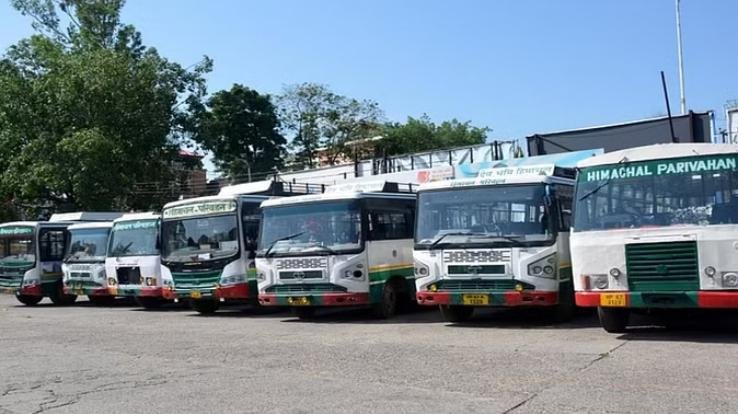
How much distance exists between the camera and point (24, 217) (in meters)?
39.9

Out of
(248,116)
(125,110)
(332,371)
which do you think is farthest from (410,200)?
(248,116)

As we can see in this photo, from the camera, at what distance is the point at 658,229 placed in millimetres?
10750

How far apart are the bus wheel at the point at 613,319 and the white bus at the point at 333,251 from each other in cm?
490

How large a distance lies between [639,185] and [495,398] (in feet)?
15.5

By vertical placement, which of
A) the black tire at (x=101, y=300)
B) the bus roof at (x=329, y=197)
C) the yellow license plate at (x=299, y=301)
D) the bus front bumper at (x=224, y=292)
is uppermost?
→ the bus roof at (x=329, y=197)

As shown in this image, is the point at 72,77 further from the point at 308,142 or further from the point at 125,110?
the point at 308,142

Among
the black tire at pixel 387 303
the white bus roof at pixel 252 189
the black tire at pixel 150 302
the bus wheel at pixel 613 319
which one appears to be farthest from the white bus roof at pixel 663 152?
the black tire at pixel 150 302

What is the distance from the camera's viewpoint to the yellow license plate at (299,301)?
15.5 meters

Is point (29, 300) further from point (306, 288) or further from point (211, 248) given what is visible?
point (306, 288)

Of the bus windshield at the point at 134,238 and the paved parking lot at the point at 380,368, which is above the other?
the bus windshield at the point at 134,238

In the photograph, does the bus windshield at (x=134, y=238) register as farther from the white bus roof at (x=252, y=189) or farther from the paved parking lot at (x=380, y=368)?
the paved parking lot at (x=380, y=368)

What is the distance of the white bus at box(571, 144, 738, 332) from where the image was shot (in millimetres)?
10336

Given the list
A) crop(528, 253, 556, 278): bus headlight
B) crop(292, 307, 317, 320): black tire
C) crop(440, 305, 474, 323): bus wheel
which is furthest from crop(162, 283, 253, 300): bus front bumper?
crop(528, 253, 556, 278): bus headlight

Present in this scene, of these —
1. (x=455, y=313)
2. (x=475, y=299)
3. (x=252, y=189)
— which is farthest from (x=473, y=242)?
(x=252, y=189)
